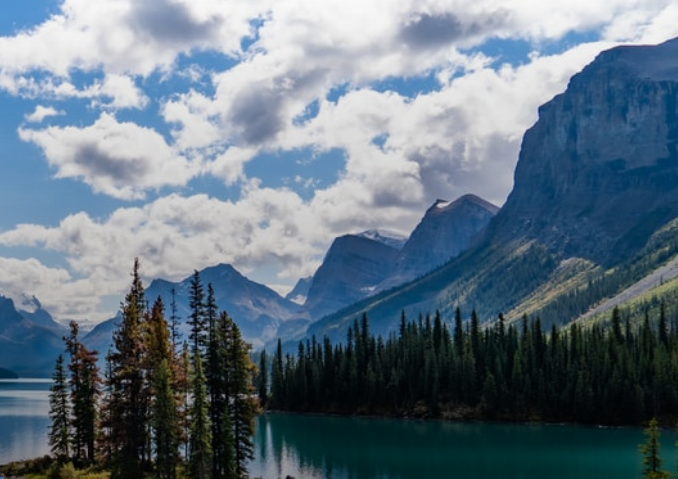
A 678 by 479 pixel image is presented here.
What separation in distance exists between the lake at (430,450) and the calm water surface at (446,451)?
0.15 meters

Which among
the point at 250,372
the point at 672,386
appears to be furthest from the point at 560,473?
the point at 672,386

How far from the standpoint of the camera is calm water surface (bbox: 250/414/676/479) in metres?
102

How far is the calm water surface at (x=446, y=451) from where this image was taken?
102375mm

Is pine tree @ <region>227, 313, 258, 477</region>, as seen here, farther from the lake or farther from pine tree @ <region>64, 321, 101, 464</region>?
the lake

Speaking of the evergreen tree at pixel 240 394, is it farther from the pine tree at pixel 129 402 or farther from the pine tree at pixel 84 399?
the pine tree at pixel 84 399

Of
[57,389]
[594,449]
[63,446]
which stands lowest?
[594,449]

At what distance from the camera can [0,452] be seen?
123 meters

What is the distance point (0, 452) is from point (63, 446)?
129ft

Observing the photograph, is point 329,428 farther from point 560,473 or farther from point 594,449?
point 560,473

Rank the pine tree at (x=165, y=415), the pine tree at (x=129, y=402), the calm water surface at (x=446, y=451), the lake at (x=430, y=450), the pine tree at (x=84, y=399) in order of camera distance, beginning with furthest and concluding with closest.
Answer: the lake at (x=430, y=450)
the calm water surface at (x=446, y=451)
the pine tree at (x=84, y=399)
the pine tree at (x=129, y=402)
the pine tree at (x=165, y=415)

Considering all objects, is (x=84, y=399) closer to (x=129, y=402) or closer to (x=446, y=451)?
(x=129, y=402)

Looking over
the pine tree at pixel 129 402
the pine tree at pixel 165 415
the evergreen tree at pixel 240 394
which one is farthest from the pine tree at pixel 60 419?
the evergreen tree at pixel 240 394

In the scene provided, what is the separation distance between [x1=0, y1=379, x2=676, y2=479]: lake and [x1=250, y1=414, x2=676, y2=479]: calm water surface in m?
0.15

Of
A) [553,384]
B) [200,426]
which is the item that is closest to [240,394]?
[200,426]
